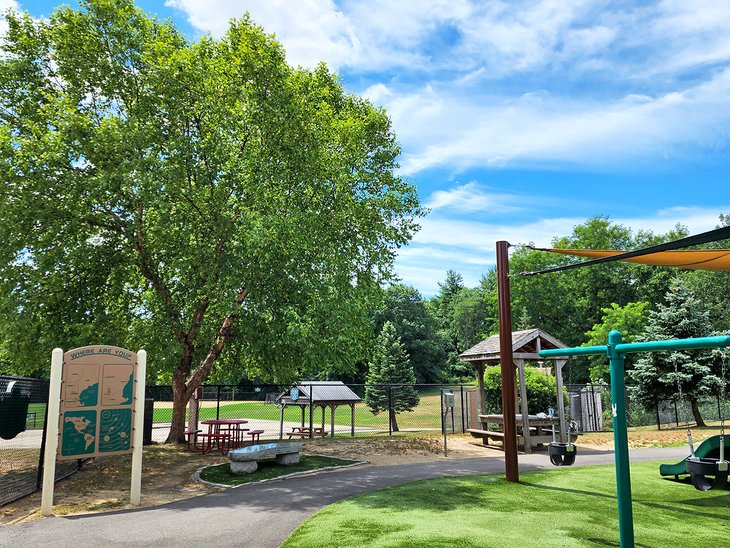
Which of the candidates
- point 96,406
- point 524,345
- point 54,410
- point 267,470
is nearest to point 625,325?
point 524,345

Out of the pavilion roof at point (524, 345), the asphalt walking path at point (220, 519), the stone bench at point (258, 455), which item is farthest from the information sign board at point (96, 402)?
the pavilion roof at point (524, 345)

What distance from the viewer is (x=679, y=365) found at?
2425 centimetres

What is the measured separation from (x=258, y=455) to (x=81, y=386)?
4454mm

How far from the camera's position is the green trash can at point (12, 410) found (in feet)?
36.8

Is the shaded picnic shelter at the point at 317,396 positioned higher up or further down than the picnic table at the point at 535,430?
higher up

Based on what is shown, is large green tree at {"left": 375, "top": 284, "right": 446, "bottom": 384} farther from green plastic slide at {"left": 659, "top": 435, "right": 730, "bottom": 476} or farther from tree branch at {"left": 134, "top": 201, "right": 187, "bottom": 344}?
green plastic slide at {"left": 659, "top": 435, "right": 730, "bottom": 476}

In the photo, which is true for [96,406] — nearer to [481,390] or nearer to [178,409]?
[178,409]

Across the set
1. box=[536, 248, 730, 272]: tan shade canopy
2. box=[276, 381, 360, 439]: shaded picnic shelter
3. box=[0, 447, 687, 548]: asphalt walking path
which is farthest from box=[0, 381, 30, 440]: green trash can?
box=[536, 248, 730, 272]: tan shade canopy

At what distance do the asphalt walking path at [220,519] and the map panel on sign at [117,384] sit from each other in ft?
6.95

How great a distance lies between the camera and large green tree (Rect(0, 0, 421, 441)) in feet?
44.4

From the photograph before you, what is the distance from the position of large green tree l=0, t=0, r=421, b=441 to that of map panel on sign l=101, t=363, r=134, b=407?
3.74 metres

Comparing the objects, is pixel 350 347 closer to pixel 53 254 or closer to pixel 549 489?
pixel 549 489

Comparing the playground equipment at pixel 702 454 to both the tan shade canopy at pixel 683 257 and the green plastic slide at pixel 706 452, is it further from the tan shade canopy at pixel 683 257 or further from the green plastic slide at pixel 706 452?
the tan shade canopy at pixel 683 257

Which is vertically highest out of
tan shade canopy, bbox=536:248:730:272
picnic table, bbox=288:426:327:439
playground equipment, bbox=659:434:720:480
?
tan shade canopy, bbox=536:248:730:272
